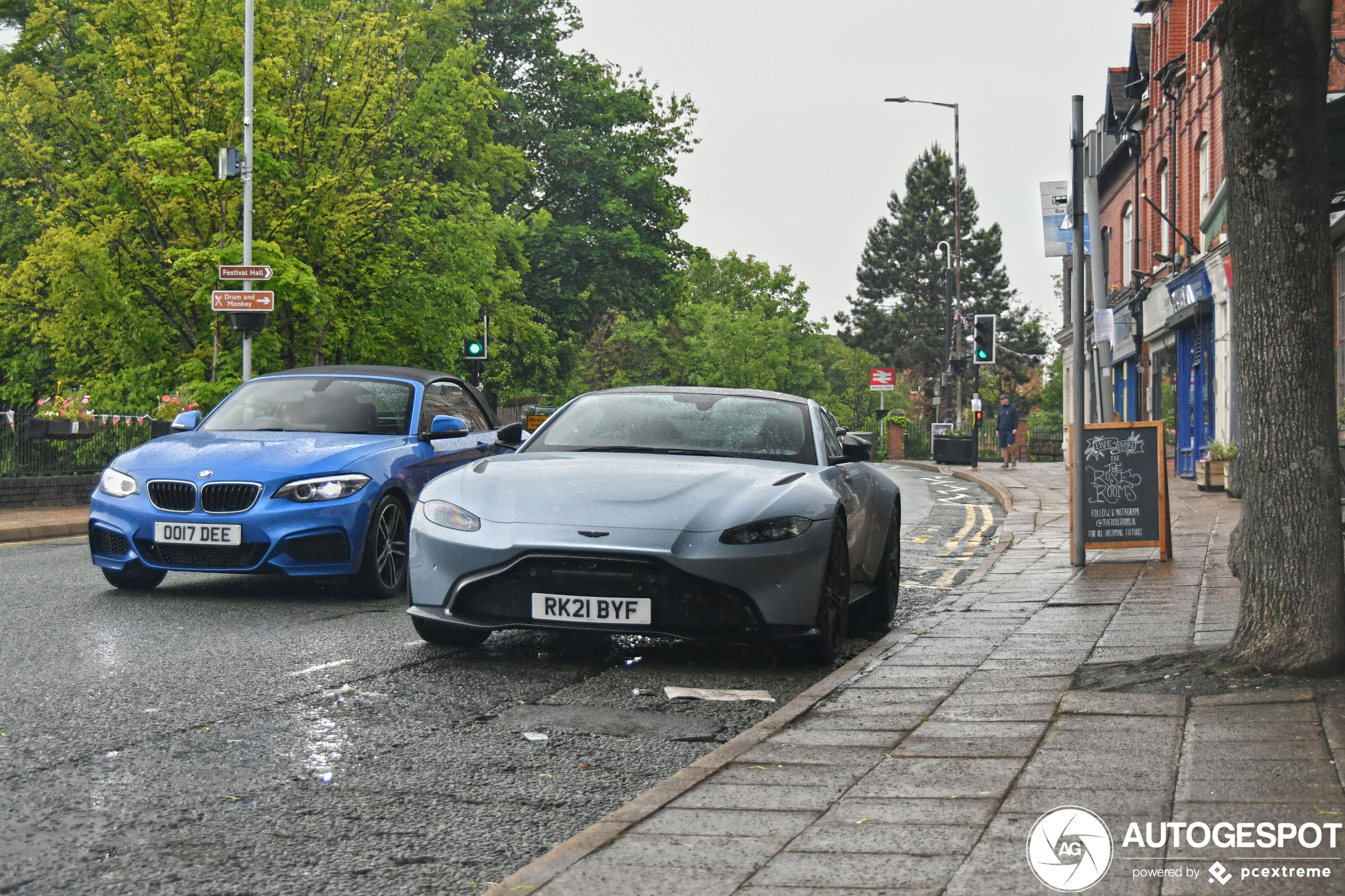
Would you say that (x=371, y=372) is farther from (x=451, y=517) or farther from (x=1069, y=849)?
(x=1069, y=849)

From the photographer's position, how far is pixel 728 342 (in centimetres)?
7200

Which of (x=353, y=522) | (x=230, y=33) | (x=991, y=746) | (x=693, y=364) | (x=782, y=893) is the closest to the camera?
(x=782, y=893)

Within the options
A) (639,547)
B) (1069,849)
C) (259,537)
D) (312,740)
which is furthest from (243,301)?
(1069,849)

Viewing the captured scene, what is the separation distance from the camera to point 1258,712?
504 cm

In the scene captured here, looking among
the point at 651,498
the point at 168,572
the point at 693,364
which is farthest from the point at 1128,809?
the point at 693,364

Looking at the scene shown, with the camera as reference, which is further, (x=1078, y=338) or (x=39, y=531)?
(x=39, y=531)

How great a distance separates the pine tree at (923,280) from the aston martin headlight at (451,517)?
84576 mm

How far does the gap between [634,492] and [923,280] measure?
87.4 metres

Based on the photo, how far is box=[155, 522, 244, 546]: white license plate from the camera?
28.2 ft

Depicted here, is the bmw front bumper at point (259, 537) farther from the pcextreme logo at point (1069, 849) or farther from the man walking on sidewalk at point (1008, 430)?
the man walking on sidewalk at point (1008, 430)

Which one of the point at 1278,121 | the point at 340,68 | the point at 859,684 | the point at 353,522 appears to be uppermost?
the point at 340,68

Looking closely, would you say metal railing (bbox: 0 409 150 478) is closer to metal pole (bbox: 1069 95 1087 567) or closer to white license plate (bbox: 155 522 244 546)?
white license plate (bbox: 155 522 244 546)

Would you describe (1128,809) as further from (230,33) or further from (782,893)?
(230,33)

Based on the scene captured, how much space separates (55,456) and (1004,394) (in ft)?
90.3
